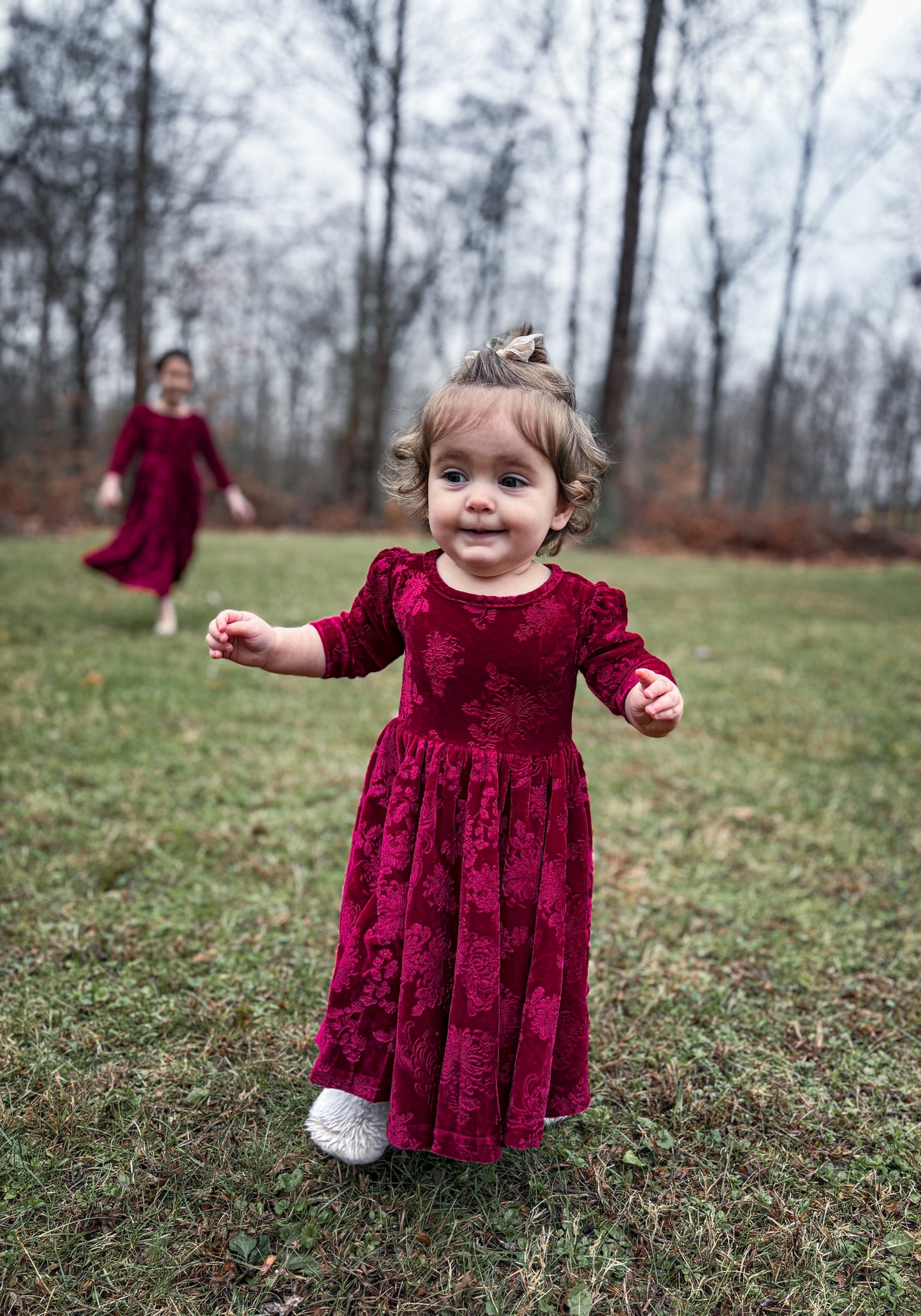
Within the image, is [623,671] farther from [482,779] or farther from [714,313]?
[714,313]

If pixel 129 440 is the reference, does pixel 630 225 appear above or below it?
above

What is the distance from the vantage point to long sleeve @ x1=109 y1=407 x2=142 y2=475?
19.2 feet

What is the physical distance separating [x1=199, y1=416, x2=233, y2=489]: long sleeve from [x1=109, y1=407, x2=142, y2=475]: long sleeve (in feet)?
1.32

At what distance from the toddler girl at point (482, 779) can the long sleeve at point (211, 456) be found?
15.8 ft

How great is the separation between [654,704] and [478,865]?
42 centimetres

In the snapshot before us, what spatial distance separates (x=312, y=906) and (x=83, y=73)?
1668 cm

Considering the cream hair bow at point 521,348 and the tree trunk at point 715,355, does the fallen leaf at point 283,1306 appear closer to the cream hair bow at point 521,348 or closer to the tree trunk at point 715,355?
the cream hair bow at point 521,348

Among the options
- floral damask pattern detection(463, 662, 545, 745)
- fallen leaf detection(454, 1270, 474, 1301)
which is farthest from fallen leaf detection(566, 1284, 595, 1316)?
floral damask pattern detection(463, 662, 545, 745)

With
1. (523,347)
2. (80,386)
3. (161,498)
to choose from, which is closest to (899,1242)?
(523,347)

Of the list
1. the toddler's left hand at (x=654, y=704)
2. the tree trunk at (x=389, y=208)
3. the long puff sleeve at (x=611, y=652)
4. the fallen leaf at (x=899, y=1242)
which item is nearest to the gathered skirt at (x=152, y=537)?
the long puff sleeve at (x=611, y=652)

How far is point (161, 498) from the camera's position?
19.8 feet

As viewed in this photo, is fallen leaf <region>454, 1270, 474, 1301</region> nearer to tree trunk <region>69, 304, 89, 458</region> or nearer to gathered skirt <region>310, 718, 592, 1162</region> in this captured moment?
gathered skirt <region>310, 718, 592, 1162</region>

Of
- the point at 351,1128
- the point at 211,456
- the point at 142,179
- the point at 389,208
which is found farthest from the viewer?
the point at 389,208

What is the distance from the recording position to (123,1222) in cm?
154
